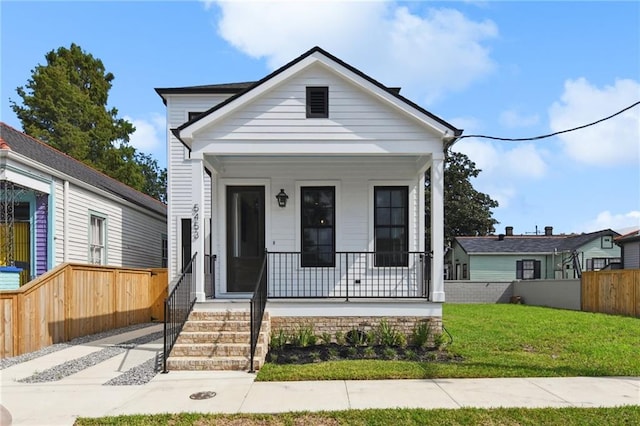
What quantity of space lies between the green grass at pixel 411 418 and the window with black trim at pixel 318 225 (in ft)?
17.0

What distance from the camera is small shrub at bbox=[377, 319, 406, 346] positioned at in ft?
26.8

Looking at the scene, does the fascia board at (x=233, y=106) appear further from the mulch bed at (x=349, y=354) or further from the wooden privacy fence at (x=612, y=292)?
the wooden privacy fence at (x=612, y=292)

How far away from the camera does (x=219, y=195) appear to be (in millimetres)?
9891

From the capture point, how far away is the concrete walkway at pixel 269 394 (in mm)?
5004

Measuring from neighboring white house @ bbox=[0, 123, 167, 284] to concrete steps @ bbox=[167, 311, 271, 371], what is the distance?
17.7ft

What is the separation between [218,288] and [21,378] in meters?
4.02

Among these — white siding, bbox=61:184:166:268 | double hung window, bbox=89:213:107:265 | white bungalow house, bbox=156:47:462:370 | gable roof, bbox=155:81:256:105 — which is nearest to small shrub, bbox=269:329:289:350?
white bungalow house, bbox=156:47:462:370

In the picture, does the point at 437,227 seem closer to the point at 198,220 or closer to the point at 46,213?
the point at 198,220

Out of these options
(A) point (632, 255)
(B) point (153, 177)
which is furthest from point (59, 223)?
(B) point (153, 177)

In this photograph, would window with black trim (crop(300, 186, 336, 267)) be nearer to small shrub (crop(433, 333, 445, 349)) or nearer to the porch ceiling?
the porch ceiling

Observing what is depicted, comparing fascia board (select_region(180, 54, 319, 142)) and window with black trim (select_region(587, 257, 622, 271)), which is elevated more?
fascia board (select_region(180, 54, 319, 142))

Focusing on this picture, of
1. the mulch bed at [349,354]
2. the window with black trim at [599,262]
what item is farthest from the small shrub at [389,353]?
the window with black trim at [599,262]

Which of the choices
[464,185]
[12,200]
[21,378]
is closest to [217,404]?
[21,378]

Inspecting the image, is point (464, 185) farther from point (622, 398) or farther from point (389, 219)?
point (622, 398)
